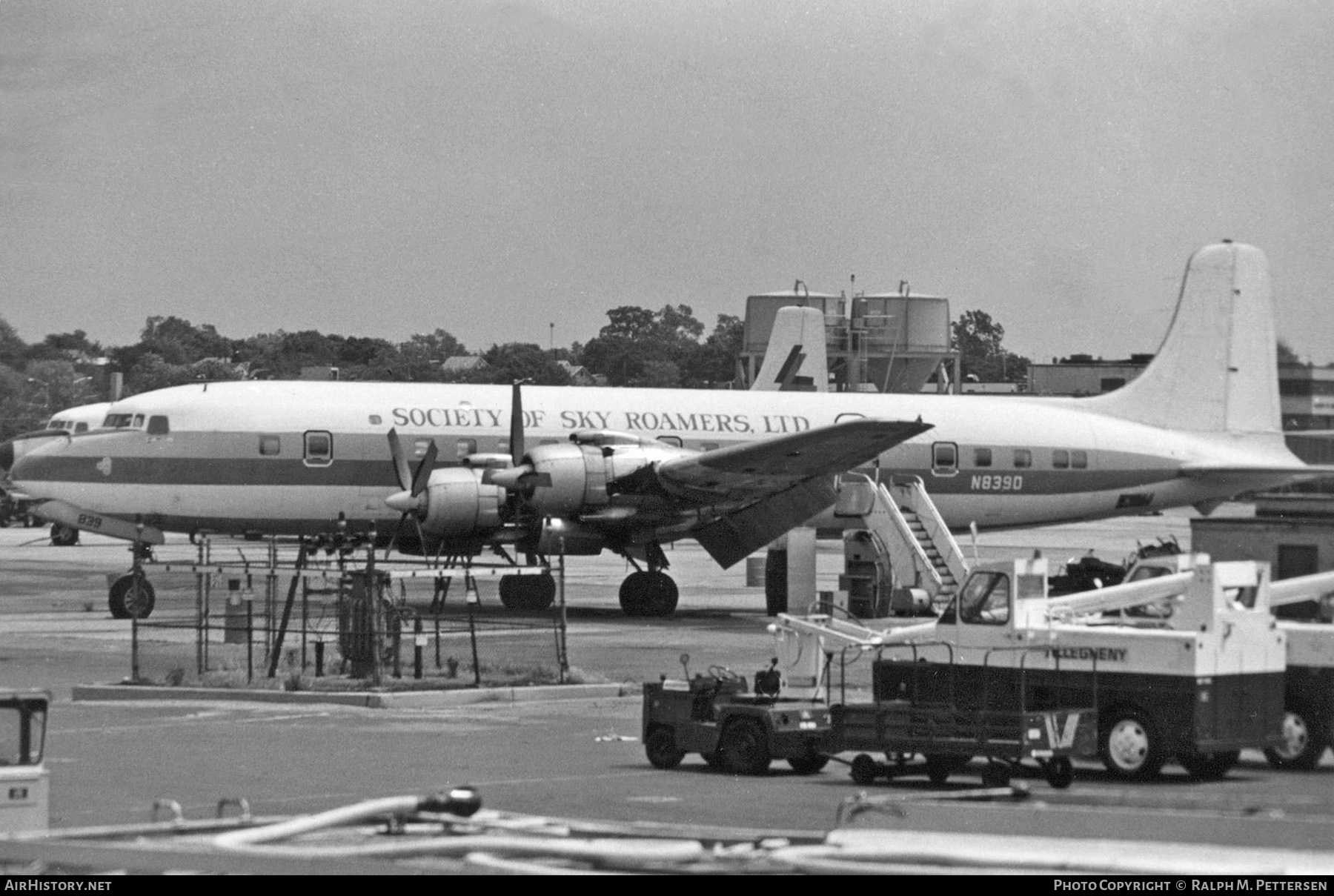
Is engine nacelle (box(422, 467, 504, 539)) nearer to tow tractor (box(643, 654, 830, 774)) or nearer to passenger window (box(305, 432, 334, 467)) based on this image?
passenger window (box(305, 432, 334, 467))

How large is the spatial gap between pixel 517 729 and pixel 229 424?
652 inches

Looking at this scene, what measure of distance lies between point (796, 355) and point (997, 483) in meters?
20.5

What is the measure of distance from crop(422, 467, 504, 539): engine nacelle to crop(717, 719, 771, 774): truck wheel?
16.0 m

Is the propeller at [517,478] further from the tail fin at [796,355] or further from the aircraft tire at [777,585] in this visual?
the tail fin at [796,355]

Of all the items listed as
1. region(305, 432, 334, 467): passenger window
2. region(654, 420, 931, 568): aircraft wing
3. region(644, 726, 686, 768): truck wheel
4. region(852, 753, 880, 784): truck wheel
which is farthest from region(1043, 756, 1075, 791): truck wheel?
region(305, 432, 334, 467): passenger window

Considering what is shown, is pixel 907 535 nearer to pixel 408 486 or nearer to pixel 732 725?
pixel 408 486

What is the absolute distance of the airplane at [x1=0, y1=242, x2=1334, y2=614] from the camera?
→ 33125mm

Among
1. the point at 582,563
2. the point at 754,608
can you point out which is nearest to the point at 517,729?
the point at 754,608

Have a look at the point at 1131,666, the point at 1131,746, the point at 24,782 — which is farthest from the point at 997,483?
the point at 24,782

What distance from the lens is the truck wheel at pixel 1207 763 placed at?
637 inches

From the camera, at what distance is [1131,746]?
1597 centimetres

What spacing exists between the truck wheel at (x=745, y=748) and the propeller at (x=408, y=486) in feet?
52.1
